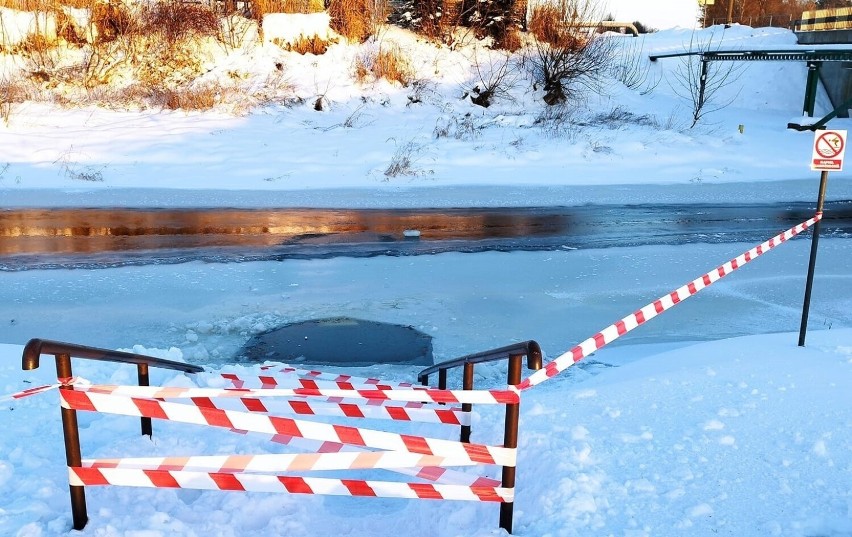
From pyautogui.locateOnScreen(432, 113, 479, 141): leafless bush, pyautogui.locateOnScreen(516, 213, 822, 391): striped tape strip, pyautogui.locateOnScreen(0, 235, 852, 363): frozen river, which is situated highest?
pyautogui.locateOnScreen(432, 113, 479, 141): leafless bush

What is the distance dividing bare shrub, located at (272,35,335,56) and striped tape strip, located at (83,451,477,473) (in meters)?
25.8

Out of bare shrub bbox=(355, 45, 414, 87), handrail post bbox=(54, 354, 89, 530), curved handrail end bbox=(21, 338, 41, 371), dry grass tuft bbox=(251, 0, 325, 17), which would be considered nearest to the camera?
curved handrail end bbox=(21, 338, 41, 371)

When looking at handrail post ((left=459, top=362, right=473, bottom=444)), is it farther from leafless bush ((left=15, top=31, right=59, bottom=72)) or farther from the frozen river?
leafless bush ((left=15, top=31, right=59, bottom=72))

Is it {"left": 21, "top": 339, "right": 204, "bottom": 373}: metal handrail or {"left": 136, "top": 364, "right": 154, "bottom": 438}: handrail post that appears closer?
{"left": 21, "top": 339, "right": 204, "bottom": 373}: metal handrail

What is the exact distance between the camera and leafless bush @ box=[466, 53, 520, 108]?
25344 mm

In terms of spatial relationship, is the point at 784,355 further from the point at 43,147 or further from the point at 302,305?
the point at 43,147

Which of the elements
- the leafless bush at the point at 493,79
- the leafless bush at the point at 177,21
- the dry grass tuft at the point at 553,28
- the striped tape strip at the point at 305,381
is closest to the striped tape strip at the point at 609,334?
the striped tape strip at the point at 305,381

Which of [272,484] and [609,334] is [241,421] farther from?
[609,334]

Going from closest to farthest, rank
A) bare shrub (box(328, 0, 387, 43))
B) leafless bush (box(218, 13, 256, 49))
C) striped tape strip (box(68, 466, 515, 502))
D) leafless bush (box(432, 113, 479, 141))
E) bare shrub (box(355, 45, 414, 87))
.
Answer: striped tape strip (box(68, 466, 515, 502)) → leafless bush (box(432, 113, 479, 141)) → bare shrub (box(355, 45, 414, 87)) → leafless bush (box(218, 13, 256, 49)) → bare shrub (box(328, 0, 387, 43))

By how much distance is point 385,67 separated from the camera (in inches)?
1028

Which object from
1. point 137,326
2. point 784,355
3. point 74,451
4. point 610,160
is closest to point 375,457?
point 74,451

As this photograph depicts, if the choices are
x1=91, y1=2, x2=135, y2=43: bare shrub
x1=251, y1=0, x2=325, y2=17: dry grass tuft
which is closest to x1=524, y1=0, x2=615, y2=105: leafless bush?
x1=251, y1=0, x2=325, y2=17: dry grass tuft

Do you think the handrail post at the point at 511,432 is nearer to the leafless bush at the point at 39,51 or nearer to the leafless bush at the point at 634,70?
the leafless bush at the point at 39,51

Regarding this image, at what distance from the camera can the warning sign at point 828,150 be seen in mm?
6047
